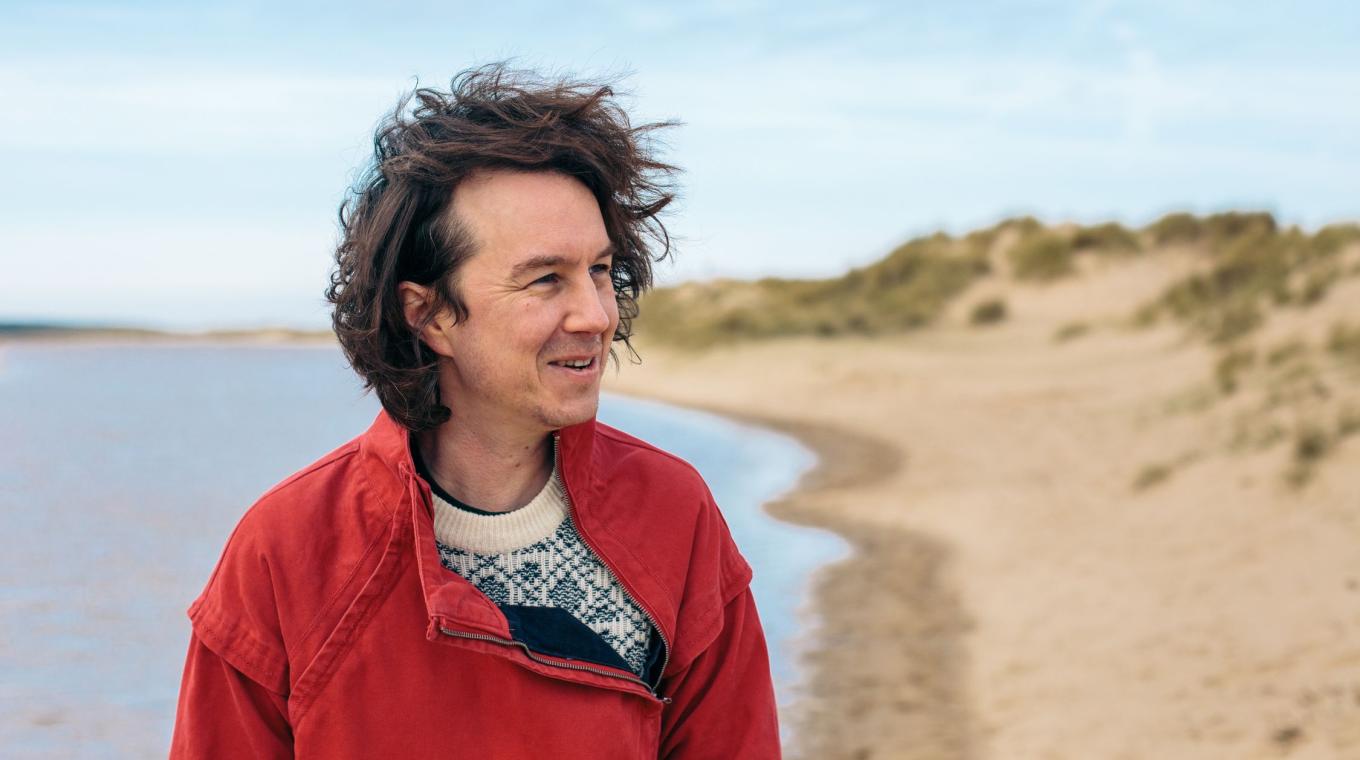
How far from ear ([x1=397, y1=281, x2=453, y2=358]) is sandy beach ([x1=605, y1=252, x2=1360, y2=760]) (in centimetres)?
393

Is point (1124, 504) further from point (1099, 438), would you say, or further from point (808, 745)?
point (808, 745)

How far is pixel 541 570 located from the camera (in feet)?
6.09

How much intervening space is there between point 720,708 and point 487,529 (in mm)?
421

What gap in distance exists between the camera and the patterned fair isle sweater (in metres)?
1.83

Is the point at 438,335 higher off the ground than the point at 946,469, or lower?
higher

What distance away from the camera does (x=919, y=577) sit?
8617 mm

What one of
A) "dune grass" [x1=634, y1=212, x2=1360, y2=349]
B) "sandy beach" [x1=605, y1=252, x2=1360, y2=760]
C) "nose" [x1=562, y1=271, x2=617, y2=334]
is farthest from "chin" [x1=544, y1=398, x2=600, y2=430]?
"dune grass" [x1=634, y1=212, x2=1360, y2=349]

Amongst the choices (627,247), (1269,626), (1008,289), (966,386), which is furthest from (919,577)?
(1008,289)

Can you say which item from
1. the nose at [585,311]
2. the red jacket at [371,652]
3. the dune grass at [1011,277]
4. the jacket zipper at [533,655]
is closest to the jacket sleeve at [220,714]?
the red jacket at [371,652]

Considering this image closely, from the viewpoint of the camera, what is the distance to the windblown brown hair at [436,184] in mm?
1795

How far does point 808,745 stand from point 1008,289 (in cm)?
2606

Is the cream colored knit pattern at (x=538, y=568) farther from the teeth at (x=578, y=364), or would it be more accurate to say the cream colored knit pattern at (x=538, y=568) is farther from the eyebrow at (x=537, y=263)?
the eyebrow at (x=537, y=263)

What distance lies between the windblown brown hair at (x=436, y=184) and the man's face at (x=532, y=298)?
25mm

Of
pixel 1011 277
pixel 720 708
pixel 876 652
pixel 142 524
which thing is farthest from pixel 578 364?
pixel 1011 277
